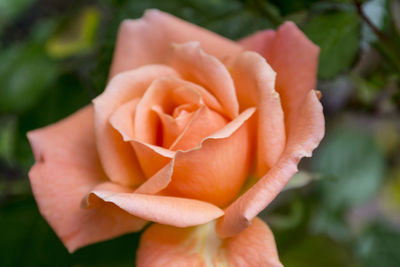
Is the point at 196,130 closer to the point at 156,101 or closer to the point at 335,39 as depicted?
the point at 156,101

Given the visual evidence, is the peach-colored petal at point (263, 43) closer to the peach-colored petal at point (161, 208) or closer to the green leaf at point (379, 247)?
the peach-colored petal at point (161, 208)

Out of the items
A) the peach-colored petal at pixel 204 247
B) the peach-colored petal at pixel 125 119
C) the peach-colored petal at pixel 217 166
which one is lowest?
the peach-colored petal at pixel 204 247

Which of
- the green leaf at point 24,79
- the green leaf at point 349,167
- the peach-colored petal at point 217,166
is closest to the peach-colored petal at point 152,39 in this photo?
the peach-colored petal at point 217,166

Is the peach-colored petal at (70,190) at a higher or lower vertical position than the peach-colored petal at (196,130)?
lower

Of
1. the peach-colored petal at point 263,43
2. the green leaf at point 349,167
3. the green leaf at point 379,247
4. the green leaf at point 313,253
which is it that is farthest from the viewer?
the green leaf at point 349,167

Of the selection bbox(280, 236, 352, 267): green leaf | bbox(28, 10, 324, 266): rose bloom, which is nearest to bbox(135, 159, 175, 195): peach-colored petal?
bbox(28, 10, 324, 266): rose bloom

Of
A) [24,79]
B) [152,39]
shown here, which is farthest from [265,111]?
[24,79]

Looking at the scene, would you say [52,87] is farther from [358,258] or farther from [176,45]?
[358,258]
